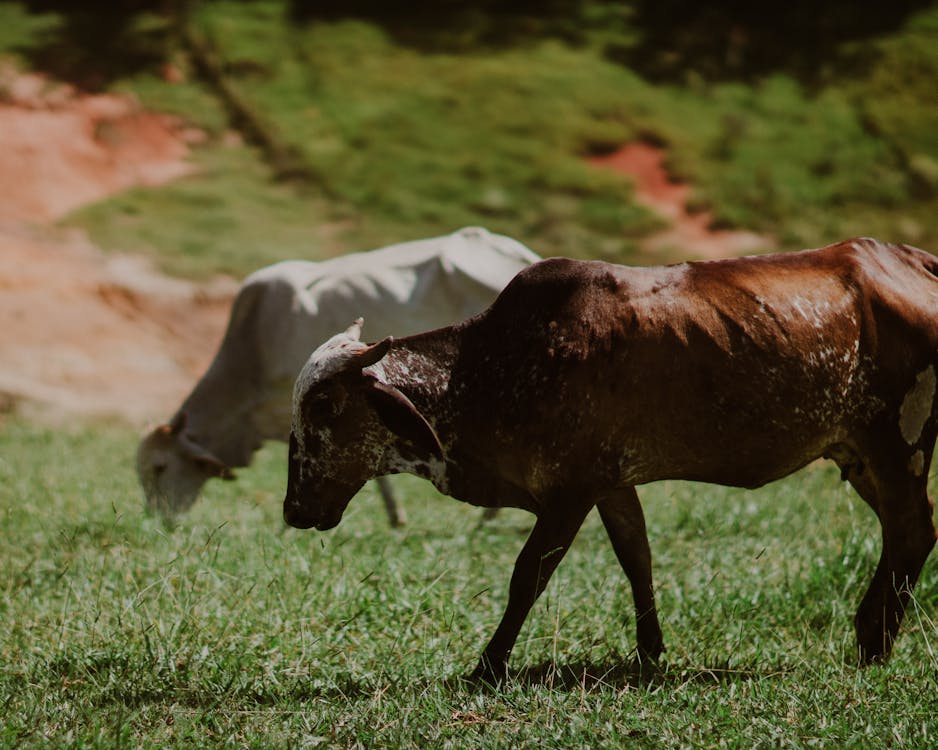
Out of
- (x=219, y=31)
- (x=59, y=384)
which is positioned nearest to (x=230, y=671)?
(x=59, y=384)

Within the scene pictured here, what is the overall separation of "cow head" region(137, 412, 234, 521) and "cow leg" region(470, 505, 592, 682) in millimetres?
2946

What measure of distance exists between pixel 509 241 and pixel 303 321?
1176 mm

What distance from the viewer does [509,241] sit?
21.2 feet

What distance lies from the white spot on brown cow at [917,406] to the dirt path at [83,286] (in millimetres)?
7241

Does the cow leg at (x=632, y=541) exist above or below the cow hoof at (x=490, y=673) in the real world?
above

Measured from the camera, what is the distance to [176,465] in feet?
21.1

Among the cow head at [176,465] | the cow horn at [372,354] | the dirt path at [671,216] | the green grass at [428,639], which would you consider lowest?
the dirt path at [671,216]

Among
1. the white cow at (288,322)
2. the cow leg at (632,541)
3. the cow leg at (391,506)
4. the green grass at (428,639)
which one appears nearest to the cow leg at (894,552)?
the green grass at (428,639)

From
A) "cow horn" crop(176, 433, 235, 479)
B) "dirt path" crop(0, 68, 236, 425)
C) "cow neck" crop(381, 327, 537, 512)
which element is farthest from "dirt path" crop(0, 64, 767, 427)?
"cow neck" crop(381, 327, 537, 512)

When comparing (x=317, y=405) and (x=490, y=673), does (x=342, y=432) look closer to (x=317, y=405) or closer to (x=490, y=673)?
(x=317, y=405)

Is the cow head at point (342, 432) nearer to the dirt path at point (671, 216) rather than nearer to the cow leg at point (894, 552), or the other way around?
the cow leg at point (894, 552)

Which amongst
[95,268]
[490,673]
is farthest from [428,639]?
[95,268]

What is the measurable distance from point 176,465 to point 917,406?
13.0ft

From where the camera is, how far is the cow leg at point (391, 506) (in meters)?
6.64
